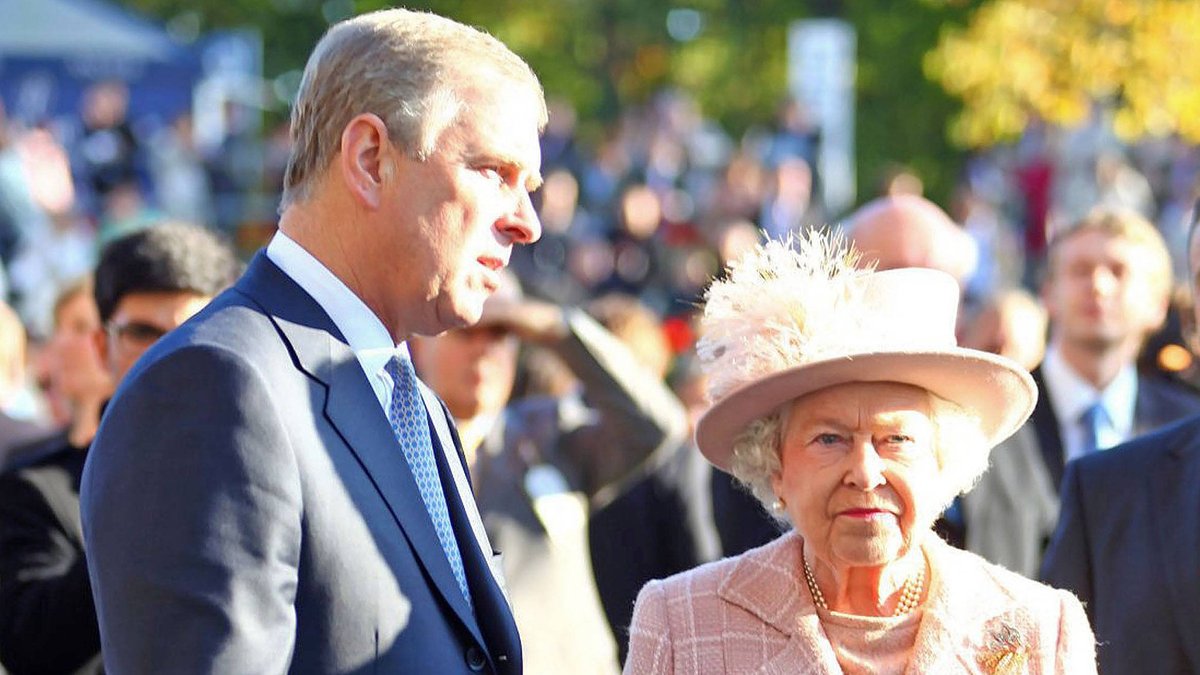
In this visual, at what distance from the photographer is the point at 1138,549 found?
5.14m

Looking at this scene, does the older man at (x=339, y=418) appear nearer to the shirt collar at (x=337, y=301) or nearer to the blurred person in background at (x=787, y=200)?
the shirt collar at (x=337, y=301)

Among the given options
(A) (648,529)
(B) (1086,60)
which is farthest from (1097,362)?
(B) (1086,60)

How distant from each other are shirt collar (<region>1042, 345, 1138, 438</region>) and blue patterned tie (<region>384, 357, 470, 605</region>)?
3954mm

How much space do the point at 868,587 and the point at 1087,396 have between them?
3148 mm

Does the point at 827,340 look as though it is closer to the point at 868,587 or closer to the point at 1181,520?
the point at 868,587

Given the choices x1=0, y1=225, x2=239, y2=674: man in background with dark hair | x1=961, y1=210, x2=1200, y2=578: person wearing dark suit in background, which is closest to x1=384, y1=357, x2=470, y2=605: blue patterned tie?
x1=0, y1=225, x2=239, y2=674: man in background with dark hair

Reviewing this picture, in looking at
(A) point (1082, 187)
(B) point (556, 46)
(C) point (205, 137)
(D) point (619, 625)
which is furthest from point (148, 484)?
(B) point (556, 46)

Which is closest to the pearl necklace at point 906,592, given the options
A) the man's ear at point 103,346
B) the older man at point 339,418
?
the older man at point 339,418

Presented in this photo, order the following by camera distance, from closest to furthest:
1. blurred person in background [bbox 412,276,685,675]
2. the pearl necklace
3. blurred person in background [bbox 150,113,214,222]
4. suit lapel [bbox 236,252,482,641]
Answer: suit lapel [bbox 236,252,482,641], the pearl necklace, blurred person in background [bbox 412,276,685,675], blurred person in background [bbox 150,113,214,222]

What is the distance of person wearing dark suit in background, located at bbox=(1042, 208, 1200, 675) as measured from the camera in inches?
198

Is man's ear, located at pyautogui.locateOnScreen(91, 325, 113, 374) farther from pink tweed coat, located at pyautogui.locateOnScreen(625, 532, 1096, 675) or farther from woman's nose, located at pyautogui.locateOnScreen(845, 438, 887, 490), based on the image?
woman's nose, located at pyautogui.locateOnScreen(845, 438, 887, 490)

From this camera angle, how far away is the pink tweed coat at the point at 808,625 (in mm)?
4234

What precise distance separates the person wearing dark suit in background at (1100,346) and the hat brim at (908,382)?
2.36 meters

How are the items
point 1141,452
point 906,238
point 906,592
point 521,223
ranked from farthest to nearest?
point 906,238 < point 1141,452 < point 906,592 < point 521,223
